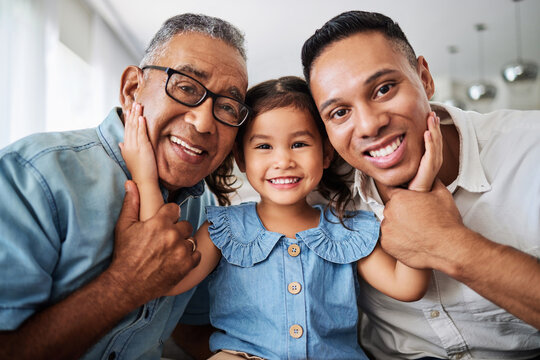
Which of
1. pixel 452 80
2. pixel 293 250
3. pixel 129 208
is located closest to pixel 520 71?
pixel 452 80

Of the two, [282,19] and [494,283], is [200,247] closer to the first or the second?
[494,283]

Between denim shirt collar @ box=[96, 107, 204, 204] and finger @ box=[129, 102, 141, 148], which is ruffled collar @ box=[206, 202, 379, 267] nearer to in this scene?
denim shirt collar @ box=[96, 107, 204, 204]

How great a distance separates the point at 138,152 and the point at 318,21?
17.8 feet

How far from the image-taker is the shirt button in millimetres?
1276

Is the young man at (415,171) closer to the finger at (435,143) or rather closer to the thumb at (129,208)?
the finger at (435,143)

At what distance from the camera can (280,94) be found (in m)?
1.47

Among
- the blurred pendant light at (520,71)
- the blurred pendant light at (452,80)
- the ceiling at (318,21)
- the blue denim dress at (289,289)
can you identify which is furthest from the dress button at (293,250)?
the blurred pendant light at (452,80)

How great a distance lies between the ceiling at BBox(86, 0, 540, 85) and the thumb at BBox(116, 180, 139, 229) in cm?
480

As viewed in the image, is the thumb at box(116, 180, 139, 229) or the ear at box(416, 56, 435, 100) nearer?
the thumb at box(116, 180, 139, 229)

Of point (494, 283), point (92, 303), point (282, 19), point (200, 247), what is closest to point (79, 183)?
point (92, 303)

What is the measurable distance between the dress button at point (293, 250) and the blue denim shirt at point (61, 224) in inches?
18.0

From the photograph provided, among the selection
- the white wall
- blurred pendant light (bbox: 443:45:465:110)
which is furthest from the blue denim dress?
blurred pendant light (bbox: 443:45:465:110)

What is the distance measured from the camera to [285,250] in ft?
4.46

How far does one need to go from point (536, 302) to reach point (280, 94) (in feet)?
3.48
